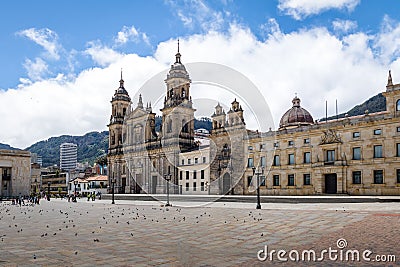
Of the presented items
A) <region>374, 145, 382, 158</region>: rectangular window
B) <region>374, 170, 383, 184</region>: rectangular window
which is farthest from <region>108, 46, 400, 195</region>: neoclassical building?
<region>374, 145, 382, 158</region>: rectangular window

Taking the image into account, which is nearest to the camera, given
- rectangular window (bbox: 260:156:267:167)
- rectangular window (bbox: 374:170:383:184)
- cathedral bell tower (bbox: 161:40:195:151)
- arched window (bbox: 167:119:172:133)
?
rectangular window (bbox: 374:170:383:184)

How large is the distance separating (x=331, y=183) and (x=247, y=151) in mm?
12966

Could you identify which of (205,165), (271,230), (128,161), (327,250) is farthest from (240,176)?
(327,250)

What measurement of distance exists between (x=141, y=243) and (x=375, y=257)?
6.33m

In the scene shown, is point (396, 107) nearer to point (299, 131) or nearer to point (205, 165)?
point (299, 131)

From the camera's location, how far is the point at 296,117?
59.2 m

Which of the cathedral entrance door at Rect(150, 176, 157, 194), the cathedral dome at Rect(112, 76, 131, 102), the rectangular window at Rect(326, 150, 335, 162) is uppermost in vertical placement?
the cathedral dome at Rect(112, 76, 131, 102)

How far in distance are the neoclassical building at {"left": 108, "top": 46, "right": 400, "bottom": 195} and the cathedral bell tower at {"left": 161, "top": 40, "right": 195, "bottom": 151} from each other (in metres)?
0.19

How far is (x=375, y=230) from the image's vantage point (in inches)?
510

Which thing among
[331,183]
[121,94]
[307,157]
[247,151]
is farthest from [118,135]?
[331,183]

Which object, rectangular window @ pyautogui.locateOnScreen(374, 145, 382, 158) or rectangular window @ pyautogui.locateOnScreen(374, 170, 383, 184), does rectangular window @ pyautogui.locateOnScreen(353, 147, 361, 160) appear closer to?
rectangular window @ pyautogui.locateOnScreen(374, 145, 382, 158)

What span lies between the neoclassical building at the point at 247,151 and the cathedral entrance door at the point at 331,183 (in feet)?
0.38

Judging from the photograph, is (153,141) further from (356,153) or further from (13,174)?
(356,153)

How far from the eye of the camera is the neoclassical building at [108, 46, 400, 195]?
41000 mm
